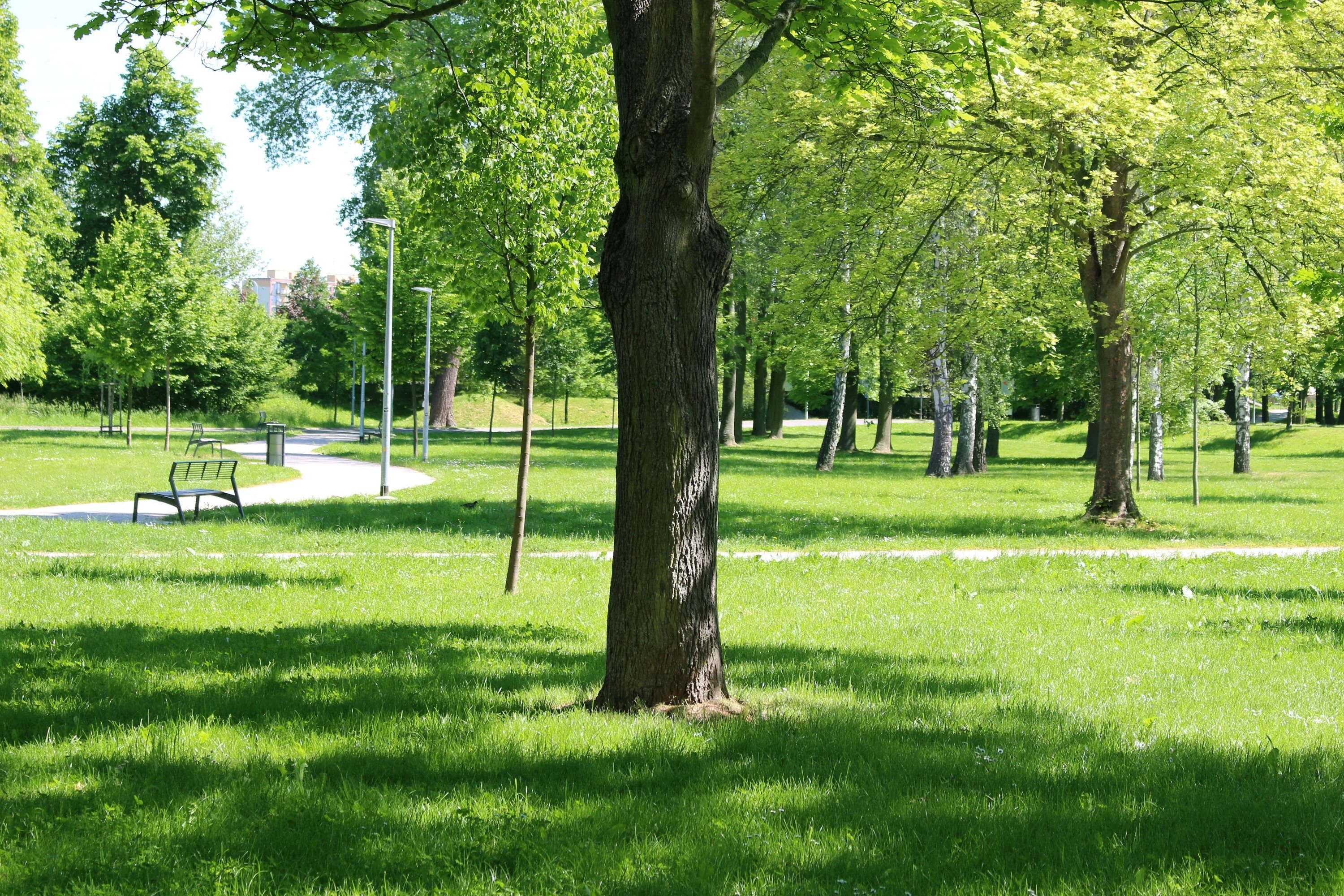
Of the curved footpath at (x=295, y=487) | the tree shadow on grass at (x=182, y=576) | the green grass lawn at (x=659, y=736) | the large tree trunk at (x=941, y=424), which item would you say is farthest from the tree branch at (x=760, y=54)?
the large tree trunk at (x=941, y=424)

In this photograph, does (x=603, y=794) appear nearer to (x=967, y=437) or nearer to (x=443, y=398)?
(x=967, y=437)

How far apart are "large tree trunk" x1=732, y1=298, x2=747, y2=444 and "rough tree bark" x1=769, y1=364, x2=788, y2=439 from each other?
5.77ft

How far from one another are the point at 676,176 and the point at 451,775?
3.00 meters

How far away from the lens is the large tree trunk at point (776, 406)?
49.0 meters

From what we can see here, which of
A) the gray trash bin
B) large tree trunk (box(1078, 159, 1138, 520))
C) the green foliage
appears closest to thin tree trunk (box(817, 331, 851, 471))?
large tree trunk (box(1078, 159, 1138, 520))

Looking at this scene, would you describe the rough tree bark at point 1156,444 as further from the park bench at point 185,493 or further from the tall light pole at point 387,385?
the park bench at point 185,493

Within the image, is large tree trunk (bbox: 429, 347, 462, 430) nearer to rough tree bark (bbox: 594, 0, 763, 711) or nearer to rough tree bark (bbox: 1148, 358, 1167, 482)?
rough tree bark (bbox: 1148, 358, 1167, 482)

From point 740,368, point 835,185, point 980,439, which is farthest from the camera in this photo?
point 740,368

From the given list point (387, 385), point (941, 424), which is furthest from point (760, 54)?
point (941, 424)

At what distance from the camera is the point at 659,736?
4852mm

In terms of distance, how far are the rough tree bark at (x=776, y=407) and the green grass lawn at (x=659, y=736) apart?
37.1 meters

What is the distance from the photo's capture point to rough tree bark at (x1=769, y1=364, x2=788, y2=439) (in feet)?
161

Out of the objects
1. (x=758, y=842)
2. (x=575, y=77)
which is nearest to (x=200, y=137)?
(x=575, y=77)

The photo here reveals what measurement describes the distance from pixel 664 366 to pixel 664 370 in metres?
0.02
